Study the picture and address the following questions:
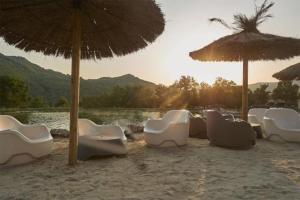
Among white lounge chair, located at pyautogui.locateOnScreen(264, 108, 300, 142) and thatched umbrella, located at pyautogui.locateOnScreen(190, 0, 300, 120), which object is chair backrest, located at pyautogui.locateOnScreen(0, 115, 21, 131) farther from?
white lounge chair, located at pyautogui.locateOnScreen(264, 108, 300, 142)

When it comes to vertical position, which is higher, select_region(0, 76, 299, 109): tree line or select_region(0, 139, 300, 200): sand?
select_region(0, 76, 299, 109): tree line

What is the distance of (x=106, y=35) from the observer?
5352 millimetres

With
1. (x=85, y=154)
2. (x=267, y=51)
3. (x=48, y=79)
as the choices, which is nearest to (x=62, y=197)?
(x=85, y=154)

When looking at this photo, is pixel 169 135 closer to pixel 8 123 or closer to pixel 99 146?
pixel 99 146

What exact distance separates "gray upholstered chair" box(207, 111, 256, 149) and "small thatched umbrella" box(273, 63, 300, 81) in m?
3.78

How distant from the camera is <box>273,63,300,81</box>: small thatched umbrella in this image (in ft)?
28.9

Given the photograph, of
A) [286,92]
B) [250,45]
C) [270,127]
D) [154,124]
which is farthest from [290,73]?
[286,92]

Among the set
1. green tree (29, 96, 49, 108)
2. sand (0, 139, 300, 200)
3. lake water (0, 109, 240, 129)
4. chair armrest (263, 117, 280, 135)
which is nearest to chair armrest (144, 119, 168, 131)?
sand (0, 139, 300, 200)

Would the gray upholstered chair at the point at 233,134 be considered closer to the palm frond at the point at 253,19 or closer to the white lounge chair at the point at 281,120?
the white lounge chair at the point at 281,120

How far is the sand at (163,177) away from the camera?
320cm

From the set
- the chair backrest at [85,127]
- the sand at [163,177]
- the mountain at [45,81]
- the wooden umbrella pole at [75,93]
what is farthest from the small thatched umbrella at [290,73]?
the mountain at [45,81]

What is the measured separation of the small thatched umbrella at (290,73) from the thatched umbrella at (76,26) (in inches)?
212

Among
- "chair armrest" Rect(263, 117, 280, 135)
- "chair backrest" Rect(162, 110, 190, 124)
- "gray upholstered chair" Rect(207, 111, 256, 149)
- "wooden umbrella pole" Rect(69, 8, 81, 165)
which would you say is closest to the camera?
"wooden umbrella pole" Rect(69, 8, 81, 165)

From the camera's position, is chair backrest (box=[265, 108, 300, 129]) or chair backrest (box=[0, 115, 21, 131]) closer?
chair backrest (box=[0, 115, 21, 131])
